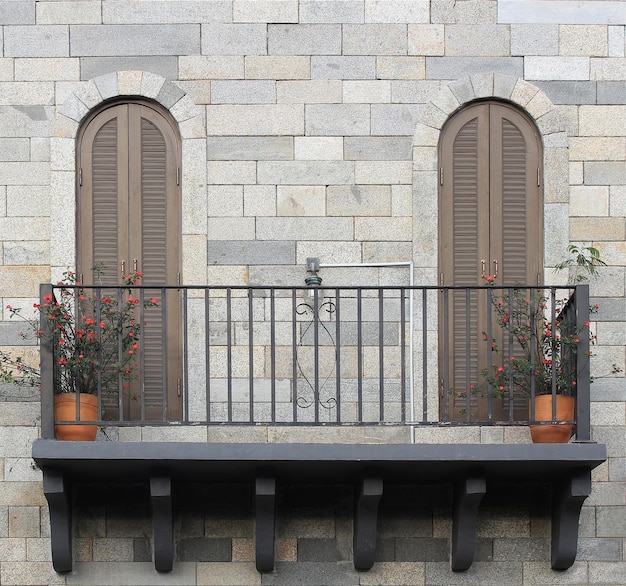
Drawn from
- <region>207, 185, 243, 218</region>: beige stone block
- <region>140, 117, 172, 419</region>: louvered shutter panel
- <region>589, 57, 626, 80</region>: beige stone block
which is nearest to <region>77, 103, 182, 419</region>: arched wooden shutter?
<region>140, 117, 172, 419</region>: louvered shutter panel

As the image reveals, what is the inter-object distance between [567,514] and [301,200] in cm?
288

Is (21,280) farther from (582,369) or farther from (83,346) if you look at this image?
(582,369)

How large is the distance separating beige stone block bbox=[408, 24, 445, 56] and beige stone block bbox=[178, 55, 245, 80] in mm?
1250

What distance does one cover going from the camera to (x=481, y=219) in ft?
35.0

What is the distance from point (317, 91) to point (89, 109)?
1650 millimetres

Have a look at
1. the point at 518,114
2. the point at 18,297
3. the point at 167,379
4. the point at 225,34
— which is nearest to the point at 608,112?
the point at 518,114

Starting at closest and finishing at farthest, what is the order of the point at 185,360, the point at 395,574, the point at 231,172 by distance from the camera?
1. the point at 185,360
2. the point at 395,574
3. the point at 231,172

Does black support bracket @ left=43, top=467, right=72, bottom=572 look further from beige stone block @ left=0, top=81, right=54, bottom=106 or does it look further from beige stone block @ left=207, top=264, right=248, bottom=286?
beige stone block @ left=0, top=81, right=54, bottom=106

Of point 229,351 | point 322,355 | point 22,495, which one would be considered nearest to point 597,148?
point 322,355

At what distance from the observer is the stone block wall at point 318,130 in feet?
34.4

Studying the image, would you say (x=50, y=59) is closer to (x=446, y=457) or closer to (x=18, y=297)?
(x=18, y=297)

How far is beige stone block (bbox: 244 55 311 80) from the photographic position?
422 inches

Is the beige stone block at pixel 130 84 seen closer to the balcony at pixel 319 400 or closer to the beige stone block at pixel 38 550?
the balcony at pixel 319 400

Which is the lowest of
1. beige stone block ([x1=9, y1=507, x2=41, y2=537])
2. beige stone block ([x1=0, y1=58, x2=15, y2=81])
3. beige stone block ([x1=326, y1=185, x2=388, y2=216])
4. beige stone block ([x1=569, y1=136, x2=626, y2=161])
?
beige stone block ([x1=9, y1=507, x2=41, y2=537])
